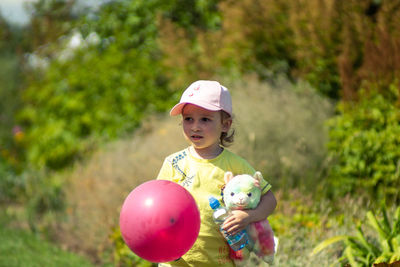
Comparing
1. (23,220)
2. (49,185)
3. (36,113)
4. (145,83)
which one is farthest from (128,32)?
(23,220)

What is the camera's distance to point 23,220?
730 cm

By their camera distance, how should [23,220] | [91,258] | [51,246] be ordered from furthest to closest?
[23,220] → [51,246] → [91,258]

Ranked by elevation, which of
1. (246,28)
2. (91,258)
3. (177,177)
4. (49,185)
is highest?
(246,28)

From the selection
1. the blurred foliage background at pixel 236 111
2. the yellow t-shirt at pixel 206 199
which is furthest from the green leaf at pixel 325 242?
the yellow t-shirt at pixel 206 199

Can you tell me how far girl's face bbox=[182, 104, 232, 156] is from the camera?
104 inches

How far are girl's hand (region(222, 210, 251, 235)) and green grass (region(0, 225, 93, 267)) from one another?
10.9ft

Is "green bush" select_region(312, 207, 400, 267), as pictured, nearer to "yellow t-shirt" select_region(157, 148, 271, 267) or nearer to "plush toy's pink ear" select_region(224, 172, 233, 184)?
"yellow t-shirt" select_region(157, 148, 271, 267)

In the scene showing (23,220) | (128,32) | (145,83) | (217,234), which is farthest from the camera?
(128,32)

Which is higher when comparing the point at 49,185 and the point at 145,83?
the point at 145,83

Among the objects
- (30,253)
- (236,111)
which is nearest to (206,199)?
(236,111)

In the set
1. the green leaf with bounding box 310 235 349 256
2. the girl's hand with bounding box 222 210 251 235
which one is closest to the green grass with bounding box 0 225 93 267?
the green leaf with bounding box 310 235 349 256

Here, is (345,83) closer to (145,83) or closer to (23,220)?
(145,83)

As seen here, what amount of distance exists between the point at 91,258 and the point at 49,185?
2305 millimetres

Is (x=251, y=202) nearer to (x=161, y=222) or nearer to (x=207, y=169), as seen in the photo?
(x=207, y=169)
